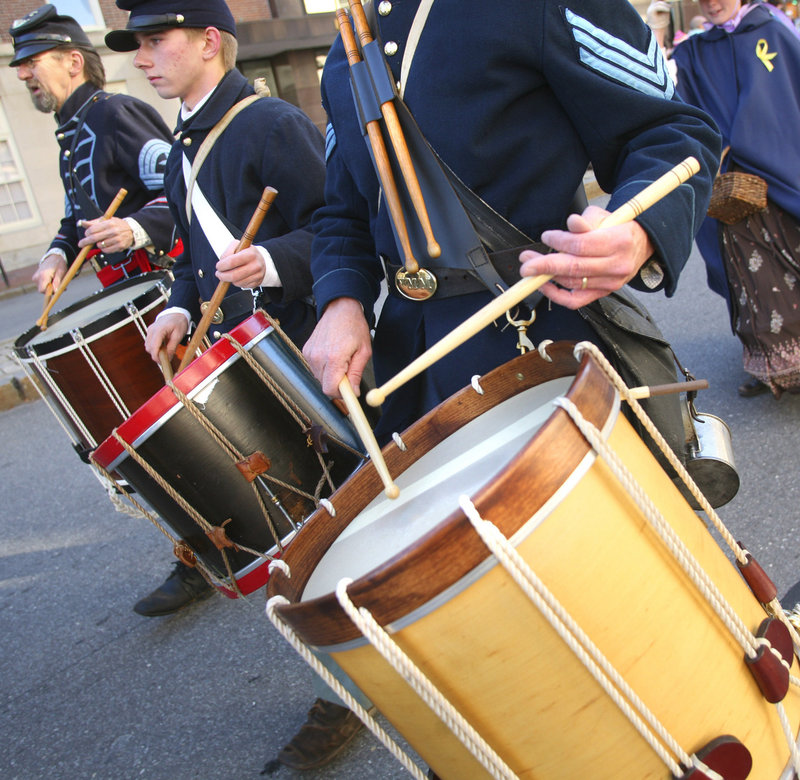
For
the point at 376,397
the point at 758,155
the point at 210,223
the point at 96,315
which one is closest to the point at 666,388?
the point at 376,397

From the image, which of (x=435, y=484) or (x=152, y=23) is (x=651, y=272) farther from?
(x=152, y=23)

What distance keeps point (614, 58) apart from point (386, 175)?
14.6 inches

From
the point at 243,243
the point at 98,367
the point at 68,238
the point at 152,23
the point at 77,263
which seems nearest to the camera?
the point at 243,243

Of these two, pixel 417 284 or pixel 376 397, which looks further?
pixel 417 284

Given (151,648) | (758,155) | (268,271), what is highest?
(268,271)

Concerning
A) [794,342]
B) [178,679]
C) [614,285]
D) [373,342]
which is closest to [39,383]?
[178,679]

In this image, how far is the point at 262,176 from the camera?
2.24 m

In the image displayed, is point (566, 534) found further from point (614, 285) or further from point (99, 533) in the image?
point (99, 533)

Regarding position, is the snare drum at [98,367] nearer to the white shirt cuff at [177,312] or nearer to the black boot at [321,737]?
the white shirt cuff at [177,312]

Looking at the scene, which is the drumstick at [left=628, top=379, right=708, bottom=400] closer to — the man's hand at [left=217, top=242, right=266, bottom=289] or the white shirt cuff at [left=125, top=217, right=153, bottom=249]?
the man's hand at [left=217, top=242, right=266, bottom=289]

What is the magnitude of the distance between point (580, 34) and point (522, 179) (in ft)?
0.71

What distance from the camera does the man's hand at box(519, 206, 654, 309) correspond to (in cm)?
93

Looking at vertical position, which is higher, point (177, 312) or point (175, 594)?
point (177, 312)

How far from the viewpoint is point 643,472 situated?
90cm
